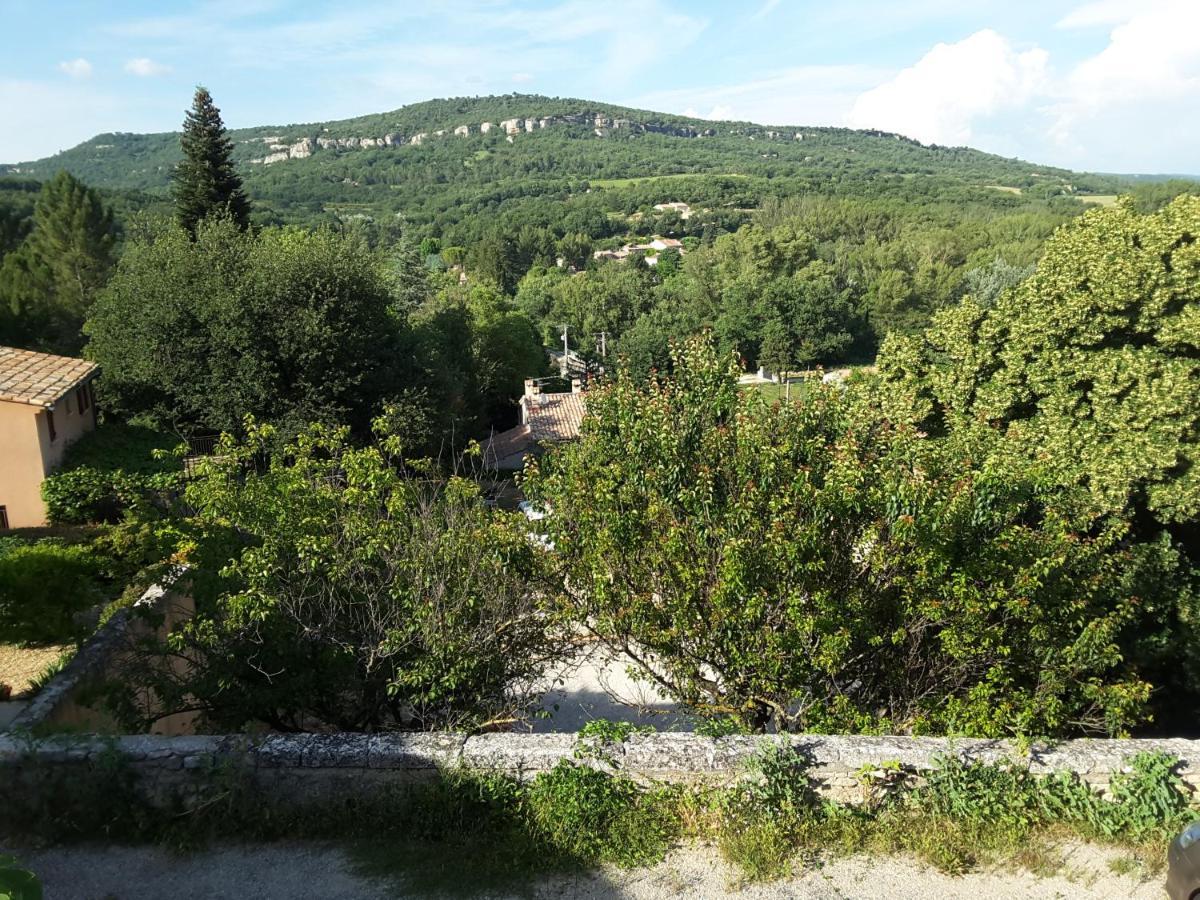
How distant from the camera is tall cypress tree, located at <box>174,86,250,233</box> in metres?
33.6

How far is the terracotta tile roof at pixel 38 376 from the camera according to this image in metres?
16.3

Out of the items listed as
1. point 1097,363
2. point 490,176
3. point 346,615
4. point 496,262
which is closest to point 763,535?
point 346,615

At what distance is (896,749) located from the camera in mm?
5965

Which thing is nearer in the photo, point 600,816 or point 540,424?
point 600,816

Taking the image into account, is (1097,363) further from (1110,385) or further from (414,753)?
(414,753)

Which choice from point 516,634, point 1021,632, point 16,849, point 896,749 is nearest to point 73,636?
point 16,849

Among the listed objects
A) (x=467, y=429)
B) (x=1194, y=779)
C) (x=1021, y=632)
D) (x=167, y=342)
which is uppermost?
(x=167, y=342)

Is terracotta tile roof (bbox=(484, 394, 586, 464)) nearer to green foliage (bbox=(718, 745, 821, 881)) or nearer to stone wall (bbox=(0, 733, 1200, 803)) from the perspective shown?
stone wall (bbox=(0, 733, 1200, 803))

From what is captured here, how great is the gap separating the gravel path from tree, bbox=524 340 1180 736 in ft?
4.45

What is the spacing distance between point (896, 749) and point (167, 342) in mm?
21996

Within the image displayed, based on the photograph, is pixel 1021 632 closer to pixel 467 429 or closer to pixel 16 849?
pixel 16 849

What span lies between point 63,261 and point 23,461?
25.1 metres

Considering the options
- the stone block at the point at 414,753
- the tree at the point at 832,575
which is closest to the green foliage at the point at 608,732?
the stone block at the point at 414,753

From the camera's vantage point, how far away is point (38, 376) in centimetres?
1764
